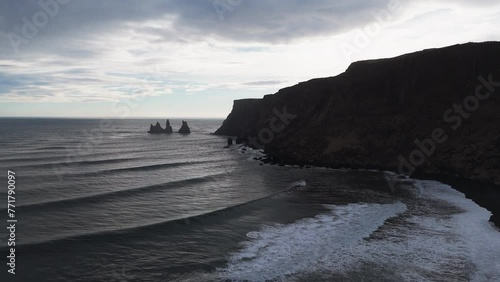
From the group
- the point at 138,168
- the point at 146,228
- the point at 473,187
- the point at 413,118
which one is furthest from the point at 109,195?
the point at 413,118

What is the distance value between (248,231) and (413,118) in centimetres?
3476

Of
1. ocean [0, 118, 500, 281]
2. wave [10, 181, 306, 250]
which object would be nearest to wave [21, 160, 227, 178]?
ocean [0, 118, 500, 281]

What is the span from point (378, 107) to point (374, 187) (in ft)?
68.1

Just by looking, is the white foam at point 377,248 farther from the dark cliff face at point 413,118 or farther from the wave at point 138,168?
the wave at point 138,168

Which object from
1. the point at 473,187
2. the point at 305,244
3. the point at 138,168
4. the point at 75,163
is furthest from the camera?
the point at 75,163

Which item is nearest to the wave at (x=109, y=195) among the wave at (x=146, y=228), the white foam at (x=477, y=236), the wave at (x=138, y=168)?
the wave at (x=146, y=228)

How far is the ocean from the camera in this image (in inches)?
582

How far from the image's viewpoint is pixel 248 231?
2053 centimetres

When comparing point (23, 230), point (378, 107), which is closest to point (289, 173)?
point (378, 107)

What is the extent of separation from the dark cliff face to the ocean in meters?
6.38

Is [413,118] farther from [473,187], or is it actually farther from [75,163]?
[75,163]

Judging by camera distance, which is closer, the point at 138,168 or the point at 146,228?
the point at 146,228

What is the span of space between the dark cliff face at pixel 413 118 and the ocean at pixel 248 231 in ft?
20.9

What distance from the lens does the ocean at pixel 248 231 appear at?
1478cm
